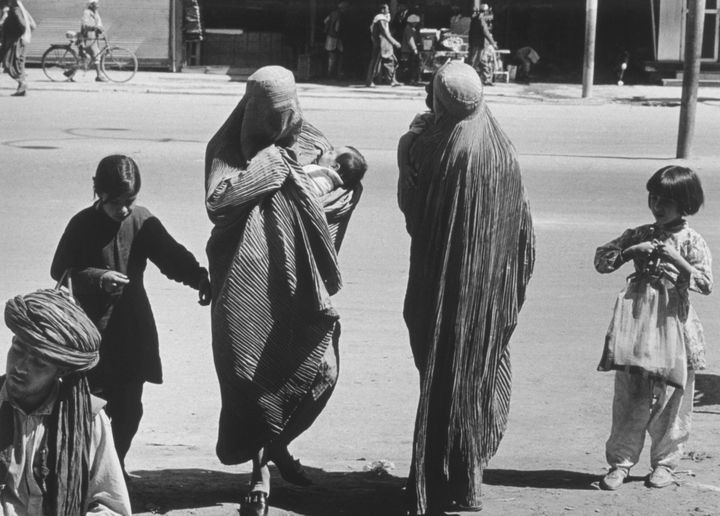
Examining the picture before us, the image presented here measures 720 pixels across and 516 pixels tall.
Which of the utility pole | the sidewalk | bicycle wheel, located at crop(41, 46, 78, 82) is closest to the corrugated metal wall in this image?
the sidewalk

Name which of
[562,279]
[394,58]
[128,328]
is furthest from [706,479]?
[394,58]

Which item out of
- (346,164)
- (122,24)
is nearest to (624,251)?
(346,164)

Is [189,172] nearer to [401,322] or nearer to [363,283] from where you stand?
[363,283]

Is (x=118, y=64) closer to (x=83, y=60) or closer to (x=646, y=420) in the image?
(x=83, y=60)

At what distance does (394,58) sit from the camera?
2209 cm

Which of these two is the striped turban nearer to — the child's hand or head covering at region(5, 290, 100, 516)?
head covering at region(5, 290, 100, 516)

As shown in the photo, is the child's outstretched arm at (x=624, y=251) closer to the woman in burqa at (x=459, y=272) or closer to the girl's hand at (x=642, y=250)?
the girl's hand at (x=642, y=250)

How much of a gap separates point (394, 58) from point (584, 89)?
3.60 m

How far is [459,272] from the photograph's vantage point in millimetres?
4160

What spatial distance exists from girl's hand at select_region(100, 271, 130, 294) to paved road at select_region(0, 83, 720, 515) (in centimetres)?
82

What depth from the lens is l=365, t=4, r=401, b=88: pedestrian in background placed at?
2177 centimetres

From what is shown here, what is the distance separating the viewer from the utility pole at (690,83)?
45.0 ft

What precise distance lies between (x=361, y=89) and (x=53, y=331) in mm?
18923

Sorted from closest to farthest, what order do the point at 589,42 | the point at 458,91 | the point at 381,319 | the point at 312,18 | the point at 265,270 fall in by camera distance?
the point at 458,91, the point at 265,270, the point at 381,319, the point at 589,42, the point at 312,18
